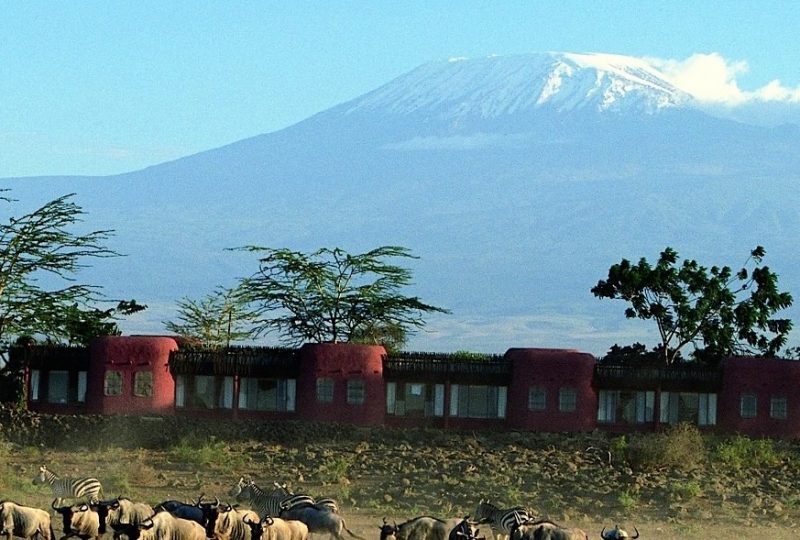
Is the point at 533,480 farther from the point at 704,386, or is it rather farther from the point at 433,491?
the point at 704,386

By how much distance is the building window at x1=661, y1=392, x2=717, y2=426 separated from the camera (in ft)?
182

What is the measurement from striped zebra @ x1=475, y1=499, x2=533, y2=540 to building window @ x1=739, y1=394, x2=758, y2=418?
59.9 feet

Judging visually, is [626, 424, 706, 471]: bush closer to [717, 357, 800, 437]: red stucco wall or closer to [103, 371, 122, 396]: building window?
[717, 357, 800, 437]: red stucco wall

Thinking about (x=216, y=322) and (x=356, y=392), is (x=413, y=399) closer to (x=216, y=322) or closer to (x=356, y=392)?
(x=356, y=392)

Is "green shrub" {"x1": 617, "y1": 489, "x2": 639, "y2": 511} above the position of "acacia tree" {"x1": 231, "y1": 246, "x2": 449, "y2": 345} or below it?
below

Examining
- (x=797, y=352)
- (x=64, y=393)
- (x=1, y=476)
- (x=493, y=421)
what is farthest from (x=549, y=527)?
(x=797, y=352)

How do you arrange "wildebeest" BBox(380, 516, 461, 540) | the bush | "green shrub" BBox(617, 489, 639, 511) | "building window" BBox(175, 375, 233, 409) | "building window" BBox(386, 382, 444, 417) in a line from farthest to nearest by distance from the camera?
"building window" BBox(175, 375, 233, 409)
"building window" BBox(386, 382, 444, 417)
the bush
"green shrub" BBox(617, 489, 639, 511)
"wildebeest" BBox(380, 516, 461, 540)

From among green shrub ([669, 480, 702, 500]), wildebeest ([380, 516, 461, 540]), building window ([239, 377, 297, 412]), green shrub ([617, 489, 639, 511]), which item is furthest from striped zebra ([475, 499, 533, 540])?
building window ([239, 377, 297, 412])

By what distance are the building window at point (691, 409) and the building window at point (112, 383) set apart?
16.5m

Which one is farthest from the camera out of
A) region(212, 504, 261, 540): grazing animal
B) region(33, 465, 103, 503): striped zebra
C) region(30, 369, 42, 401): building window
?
region(30, 369, 42, 401): building window

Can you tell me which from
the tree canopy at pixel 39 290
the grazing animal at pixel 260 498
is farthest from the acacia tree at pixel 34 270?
the grazing animal at pixel 260 498

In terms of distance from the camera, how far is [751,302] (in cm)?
6238

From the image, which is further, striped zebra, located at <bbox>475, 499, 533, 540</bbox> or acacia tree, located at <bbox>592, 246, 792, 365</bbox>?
acacia tree, located at <bbox>592, 246, 792, 365</bbox>

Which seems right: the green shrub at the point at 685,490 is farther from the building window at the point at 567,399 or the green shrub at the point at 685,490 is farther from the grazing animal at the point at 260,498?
the grazing animal at the point at 260,498
